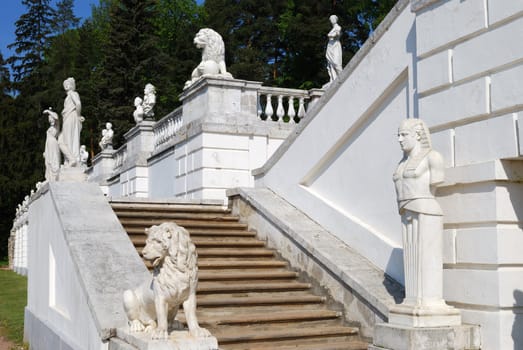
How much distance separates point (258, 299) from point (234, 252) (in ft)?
4.31

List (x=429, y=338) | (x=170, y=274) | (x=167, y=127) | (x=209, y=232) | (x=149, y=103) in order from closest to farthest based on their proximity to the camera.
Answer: (x=170, y=274) → (x=429, y=338) → (x=209, y=232) → (x=167, y=127) → (x=149, y=103)

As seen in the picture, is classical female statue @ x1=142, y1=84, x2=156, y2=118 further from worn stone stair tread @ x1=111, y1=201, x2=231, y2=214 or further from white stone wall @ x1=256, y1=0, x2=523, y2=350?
white stone wall @ x1=256, y1=0, x2=523, y2=350

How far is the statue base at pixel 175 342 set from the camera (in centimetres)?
459

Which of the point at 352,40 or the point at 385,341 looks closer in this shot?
the point at 385,341

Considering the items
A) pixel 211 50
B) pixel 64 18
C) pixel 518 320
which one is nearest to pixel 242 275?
pixel 518 320

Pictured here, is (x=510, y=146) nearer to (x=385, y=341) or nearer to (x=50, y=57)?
(x=385, y=341)

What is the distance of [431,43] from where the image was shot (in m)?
6.38

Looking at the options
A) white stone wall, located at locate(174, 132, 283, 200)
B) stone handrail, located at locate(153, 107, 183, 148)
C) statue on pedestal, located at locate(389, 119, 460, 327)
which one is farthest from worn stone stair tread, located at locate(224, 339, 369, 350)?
stone handrail, located at locate(153, 107, 183, 148)

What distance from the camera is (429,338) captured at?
5.29 metres

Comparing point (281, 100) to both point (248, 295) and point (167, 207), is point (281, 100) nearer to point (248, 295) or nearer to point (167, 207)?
point (167, 207)

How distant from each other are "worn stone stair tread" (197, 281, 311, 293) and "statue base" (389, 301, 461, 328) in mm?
2183

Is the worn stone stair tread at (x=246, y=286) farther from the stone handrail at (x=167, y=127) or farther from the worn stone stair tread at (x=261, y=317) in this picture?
the stone handrail at (x=167, y=127)

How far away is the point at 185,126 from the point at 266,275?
20.2 ft

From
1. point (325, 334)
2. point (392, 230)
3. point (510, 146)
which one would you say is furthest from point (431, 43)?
point (325, 334)
